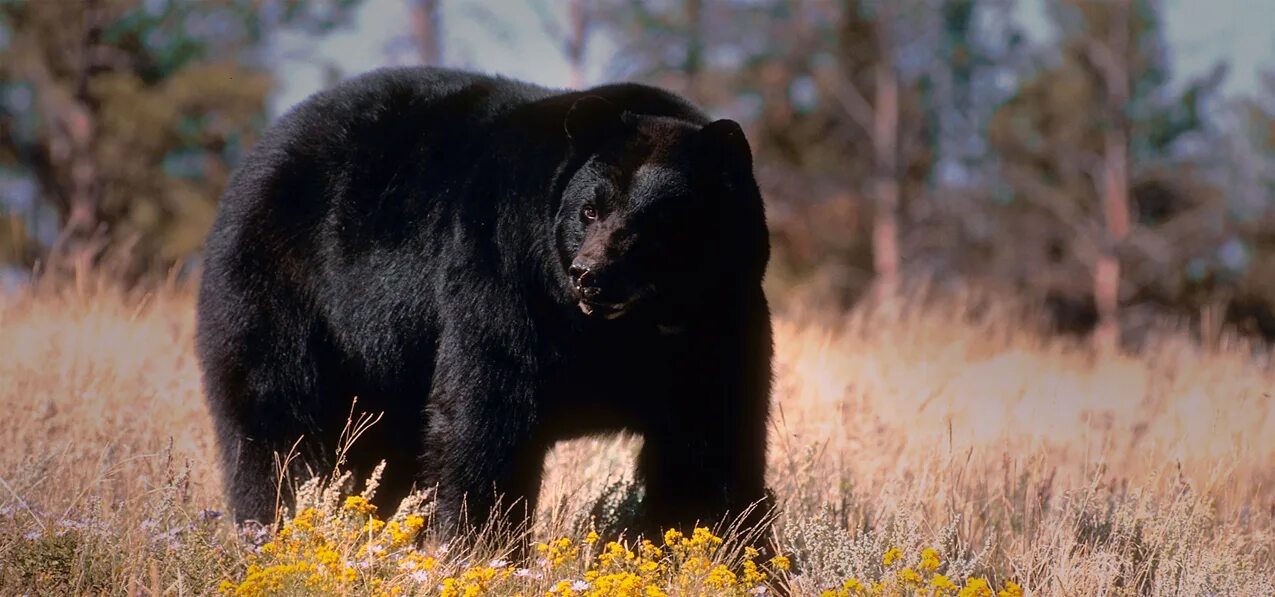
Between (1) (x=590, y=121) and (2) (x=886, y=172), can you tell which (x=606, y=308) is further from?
(2) (x=886, y=172)

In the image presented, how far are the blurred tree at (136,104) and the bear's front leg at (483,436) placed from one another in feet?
51.8

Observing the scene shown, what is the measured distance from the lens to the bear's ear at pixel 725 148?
14.3 ft

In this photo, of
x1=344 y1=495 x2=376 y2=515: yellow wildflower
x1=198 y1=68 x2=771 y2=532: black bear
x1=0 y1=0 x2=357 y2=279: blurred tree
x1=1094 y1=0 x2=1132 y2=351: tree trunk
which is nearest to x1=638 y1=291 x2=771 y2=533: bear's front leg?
x1=198 y1=68 x2=771 y2=532: black bear

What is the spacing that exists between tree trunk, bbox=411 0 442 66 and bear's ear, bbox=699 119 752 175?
12994 mm

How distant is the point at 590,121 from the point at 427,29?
13.1 m

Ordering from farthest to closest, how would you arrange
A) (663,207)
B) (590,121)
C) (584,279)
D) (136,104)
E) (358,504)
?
(136,104), (590,121), (663,207), (584,279), (358,504)

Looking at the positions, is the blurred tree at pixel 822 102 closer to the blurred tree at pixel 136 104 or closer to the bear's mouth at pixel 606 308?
the blurred tree at pixel 136 104

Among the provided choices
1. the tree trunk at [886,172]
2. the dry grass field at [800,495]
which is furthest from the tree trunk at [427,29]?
the tree trunk at [886,172]

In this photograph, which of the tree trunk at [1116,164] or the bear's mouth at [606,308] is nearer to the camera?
the bear's mouth at [606,308]

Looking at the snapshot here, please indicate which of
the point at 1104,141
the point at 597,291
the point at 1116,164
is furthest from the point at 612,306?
the point at 1104,141

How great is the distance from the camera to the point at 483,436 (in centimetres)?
443

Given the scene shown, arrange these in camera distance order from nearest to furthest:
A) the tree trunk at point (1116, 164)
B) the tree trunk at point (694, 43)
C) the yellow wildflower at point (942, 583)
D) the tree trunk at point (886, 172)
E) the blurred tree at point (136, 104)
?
the yellow wildflower at point (942, 583)
the blurred tree at point (136, 104)
the tree trunk at point (886, 172)
the tree trunk at point (1116, 164)
the tree trunk at point (694, 43)

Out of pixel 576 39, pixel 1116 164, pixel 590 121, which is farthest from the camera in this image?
pixel 1116 164

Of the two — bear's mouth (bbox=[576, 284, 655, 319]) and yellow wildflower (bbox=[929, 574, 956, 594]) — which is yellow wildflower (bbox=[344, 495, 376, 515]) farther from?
yellow wildflower (bbox=[929, 574, 956, 594])
